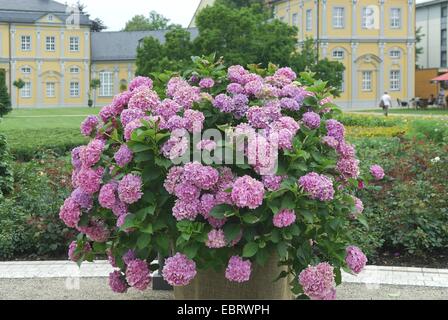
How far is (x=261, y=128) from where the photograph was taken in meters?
4.05

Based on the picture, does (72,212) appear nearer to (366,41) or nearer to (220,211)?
(220,211)

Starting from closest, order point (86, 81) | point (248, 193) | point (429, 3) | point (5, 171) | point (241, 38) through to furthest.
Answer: point (248, 193), point (5, 171), point (241, 38), point (86, 81), point (429, 3)

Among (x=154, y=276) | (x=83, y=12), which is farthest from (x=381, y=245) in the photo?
(x=83, y=12)

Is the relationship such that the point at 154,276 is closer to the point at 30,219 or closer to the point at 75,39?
the point at 30,219

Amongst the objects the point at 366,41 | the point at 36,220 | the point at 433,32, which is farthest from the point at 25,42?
the point at 36,220

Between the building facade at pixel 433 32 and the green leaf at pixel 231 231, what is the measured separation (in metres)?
69.3

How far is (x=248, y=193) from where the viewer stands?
365 cm

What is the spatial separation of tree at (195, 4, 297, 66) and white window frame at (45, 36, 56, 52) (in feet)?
118

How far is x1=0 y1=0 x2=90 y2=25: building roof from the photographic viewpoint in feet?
206

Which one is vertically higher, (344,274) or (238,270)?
(238,270)

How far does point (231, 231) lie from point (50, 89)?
207ft

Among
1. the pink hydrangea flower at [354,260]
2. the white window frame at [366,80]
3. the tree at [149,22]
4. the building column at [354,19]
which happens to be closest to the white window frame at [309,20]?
the building column at [354,19]

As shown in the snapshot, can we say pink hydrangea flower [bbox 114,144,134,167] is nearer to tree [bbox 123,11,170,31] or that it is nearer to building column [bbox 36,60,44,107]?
building column [bbox 36,60,44,107]

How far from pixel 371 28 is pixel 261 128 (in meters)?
48.0
